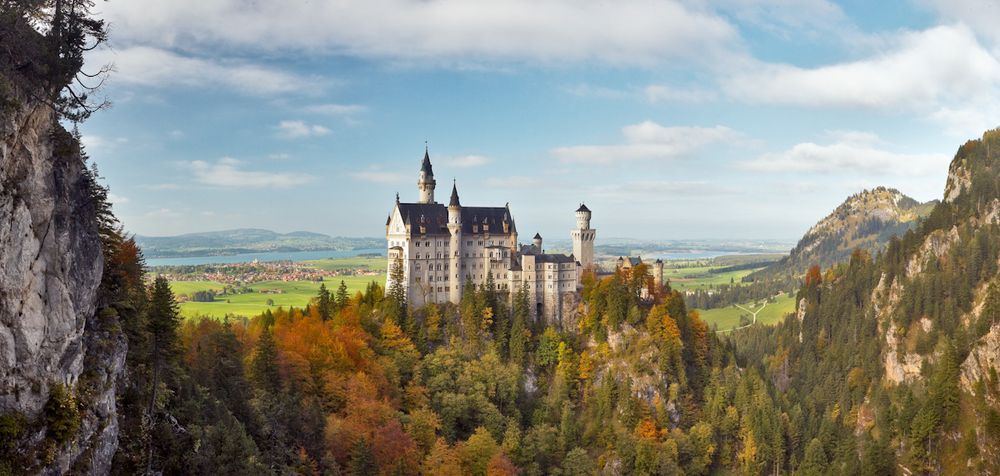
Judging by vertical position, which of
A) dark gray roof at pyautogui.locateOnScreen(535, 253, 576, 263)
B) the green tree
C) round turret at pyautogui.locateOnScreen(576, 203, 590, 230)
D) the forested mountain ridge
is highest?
round turret at pyautogui.locateOnScreen(576, 203, 590, 230)

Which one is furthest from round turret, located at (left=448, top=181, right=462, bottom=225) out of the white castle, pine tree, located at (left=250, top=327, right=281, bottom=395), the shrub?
the shrub

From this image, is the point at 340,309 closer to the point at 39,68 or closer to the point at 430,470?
the point at 430,470

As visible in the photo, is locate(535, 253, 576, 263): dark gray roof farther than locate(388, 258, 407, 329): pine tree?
Yes

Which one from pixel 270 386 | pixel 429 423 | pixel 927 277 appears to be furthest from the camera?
pixel 927 277

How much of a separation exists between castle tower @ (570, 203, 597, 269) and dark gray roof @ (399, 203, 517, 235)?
10182 millimetres

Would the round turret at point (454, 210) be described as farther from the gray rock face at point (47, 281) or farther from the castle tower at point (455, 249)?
the gray rock face at point (47, 281)

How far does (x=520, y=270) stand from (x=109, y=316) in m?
66.8

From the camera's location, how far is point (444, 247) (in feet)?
328

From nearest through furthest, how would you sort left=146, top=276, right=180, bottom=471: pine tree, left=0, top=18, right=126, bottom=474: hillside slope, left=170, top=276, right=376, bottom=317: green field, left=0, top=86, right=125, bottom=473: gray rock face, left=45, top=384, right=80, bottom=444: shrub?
left=0, top=18, right=126, bottom=474: hillside slope
left=0, top=86, right=125, bottom=473: gray rock face
left=45, top=384, right=80, bottom=444: shrub
left=146, top=276, right=180, bottom=471: pine tree
left=170, top=276, right=376, bottom=317: green field

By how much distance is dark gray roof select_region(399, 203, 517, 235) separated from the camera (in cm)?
9844

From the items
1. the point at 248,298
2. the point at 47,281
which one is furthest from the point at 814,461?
the point at 248,298

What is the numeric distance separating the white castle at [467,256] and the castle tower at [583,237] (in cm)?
16

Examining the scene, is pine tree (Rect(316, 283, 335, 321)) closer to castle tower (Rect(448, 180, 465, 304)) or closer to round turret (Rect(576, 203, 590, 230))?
castle tower (Rect(448, 180, 465, 304))

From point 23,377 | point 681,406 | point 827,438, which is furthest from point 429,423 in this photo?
point 827,438
